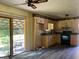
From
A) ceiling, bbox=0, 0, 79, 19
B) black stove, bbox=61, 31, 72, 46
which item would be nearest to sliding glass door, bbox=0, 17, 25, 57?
ceiling, bbox=0, 0, 79, 19

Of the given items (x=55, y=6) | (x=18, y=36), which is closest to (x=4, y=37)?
(x=18, y=36)

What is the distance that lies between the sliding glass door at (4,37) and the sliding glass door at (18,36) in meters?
0.50

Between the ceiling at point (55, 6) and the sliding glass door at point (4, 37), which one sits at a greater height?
the ceiling at point (55, 6)

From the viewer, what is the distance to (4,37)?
6359 millimetres

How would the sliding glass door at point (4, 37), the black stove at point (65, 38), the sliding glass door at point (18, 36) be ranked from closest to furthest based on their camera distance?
the sliding glass door at point (4, 37) → the sliding glass door at point (18, 36) → the black stove at point (65, 38)

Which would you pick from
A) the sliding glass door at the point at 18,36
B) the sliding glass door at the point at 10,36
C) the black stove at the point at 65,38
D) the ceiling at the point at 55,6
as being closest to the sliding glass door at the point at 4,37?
the sliding glass door at the point at 10,36

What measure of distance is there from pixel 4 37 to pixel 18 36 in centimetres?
118

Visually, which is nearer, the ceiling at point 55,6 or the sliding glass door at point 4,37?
the ceiling at point 55,6

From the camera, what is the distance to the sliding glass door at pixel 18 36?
7.01 m

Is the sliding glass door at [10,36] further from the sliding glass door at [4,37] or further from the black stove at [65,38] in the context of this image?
the black stove at [65,38]

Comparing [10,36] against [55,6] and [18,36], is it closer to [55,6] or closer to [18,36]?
[18,36]

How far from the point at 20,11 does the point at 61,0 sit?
9.73ft

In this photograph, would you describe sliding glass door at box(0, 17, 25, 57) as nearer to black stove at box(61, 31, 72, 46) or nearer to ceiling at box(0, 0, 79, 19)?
ceiling at box(0, 0, 79, 19)

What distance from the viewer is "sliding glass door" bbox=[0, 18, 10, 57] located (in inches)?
244
